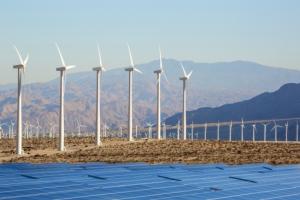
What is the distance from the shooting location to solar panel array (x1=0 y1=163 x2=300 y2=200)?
3158 cm

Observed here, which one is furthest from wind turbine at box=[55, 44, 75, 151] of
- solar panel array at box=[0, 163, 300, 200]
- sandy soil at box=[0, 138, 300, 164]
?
solar panel array at box=[0, 163, 300, 200]

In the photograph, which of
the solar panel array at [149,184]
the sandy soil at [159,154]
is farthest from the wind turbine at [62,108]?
the solar panel array at [149,184]

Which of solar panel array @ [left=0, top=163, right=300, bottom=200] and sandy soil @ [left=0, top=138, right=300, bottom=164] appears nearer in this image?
solar panel array @ [left=0, top=163, right=300, bottom=200]

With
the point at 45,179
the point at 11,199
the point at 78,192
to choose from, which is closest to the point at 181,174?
the point at 45,179

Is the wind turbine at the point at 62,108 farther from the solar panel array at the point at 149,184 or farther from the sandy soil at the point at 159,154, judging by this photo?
the solar panel array at the point at 149,184

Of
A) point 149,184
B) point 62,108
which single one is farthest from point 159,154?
point 149,184

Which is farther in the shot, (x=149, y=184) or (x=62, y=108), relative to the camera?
(x=62, y=108)

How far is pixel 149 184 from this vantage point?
3625cm

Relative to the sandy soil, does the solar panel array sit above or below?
above

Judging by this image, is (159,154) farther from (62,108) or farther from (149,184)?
(149,184)

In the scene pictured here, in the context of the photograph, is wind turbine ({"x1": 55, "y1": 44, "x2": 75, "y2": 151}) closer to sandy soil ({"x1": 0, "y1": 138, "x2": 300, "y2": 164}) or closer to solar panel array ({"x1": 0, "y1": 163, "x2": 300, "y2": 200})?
sandy soil ({"x1": 0, "y1": 138, "x2": 300, "y2": 164})

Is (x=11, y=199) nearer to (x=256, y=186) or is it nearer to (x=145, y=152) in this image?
(x=256, y=186)

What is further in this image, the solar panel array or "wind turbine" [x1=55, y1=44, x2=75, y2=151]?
"wind turbine" [x1=55, y1=44, x2=75, y2=151]

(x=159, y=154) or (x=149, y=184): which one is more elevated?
(x=149, y=184)
